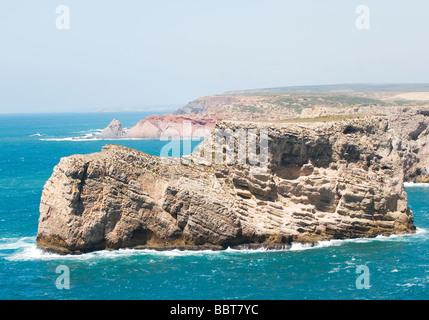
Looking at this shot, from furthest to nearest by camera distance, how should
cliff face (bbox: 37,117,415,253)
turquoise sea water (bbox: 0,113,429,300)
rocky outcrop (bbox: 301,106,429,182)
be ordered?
rocky outcrop (bbox: 301,106,429,182) → cliff face (bbox: 37,117,415,253) → turquoise sea water (bbox: 0,113,429,300)

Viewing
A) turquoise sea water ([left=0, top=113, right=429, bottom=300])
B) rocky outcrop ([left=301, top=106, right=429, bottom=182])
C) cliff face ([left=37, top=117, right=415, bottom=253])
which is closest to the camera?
turquoise sea water ([left=0, top=113, right=429, bottom=300])

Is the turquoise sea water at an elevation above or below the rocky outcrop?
below

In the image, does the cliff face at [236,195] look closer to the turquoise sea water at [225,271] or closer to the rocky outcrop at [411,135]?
the turquoise sea water at [225,271]

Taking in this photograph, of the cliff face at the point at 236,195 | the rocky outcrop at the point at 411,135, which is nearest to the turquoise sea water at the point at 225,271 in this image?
the cliff face at the point at 236,195

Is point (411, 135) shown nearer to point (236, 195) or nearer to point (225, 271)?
point (236, 195)

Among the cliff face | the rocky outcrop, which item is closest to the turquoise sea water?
the cliff face

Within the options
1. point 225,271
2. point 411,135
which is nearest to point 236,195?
point 225,271

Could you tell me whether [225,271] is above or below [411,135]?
below

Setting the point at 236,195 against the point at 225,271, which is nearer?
the point at 225,271

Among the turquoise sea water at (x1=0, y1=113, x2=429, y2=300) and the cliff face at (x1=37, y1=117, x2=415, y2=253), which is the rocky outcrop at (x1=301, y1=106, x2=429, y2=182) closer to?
the cliff face at (x1=37, y1=117, x2=415, y2=253)
